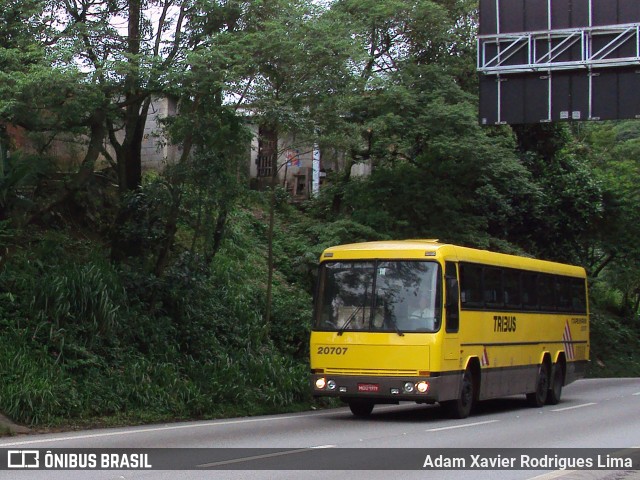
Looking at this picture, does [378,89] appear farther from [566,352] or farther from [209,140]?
[566,352]

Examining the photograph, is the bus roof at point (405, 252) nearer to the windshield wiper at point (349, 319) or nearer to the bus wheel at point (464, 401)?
the windshield wiper at point (349, 319)

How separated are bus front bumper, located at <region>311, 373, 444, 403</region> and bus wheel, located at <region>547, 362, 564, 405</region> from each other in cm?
635

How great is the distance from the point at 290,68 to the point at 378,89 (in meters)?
5.67

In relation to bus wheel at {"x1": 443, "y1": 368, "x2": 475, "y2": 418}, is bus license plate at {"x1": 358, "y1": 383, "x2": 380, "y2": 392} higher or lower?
higher

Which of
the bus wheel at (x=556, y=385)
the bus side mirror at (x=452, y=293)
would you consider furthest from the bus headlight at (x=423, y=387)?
the bus wheel at (x=556, y=385)

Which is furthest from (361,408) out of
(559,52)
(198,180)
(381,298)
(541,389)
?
(559,52)

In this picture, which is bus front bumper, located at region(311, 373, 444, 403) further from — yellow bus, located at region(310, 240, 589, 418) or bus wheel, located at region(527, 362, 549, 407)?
bus wheel, located at region(527, 362, 549, 407)

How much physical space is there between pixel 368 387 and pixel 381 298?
158 centimetres

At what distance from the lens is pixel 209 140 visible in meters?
19.3

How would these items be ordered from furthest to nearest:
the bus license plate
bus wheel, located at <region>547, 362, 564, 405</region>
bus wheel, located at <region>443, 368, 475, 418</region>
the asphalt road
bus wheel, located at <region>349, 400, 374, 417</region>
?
bus wheel, located at <region>547, 362, 564, 405</region>
bus wheel, located at <region>349, 400, 374, 417</region>
bus wheel, located at <region>443, 368, 475, 418</region>
the bus license plate
the asphalt road

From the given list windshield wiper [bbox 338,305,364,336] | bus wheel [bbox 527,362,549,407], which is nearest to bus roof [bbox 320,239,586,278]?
windshield wiper [bbox 338,305,364,336]

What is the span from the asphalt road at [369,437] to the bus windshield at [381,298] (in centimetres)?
174

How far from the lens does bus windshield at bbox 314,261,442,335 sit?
1644 cm

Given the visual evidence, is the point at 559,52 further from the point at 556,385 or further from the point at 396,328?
the point at 556,385
